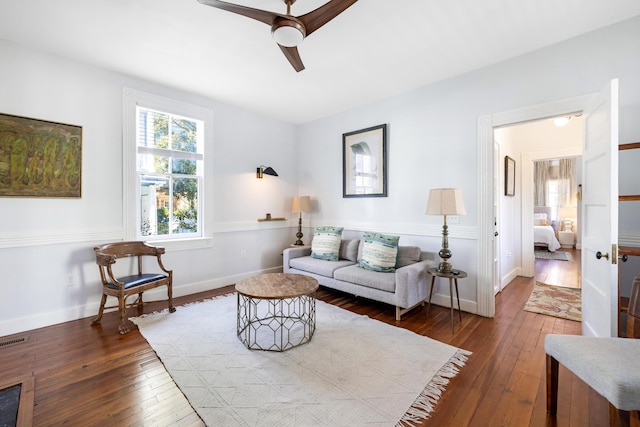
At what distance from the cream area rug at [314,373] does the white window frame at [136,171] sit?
1.12 m

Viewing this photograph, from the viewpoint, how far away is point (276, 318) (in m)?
2.90

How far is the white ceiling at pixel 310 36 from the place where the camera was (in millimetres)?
2124

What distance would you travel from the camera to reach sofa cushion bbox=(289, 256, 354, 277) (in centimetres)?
363

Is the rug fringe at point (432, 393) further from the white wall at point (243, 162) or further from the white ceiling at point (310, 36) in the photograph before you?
the white ceiling at point (310, 36)

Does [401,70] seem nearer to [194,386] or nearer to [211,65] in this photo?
[211,65]

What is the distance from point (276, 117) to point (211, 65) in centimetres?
183

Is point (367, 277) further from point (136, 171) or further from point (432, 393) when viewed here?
point (136, 171)

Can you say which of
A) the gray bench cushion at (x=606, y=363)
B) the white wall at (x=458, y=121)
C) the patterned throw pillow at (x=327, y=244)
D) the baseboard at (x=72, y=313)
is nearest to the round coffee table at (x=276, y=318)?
the patterned throw pillow at (x=327, y=244)

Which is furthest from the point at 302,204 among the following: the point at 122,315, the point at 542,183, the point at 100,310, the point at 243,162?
the point at 542,183

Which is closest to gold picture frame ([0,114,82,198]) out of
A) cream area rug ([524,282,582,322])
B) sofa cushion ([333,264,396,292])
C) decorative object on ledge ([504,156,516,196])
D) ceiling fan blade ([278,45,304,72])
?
ceiling fan blade ([278,45,304,72])

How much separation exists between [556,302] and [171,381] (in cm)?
425

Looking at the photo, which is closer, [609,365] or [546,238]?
[609,365]

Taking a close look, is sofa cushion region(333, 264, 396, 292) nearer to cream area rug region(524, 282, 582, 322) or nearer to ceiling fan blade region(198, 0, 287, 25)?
cream area rug region(524, 282, 582, 322)

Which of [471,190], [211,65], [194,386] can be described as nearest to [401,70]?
[471,190]
